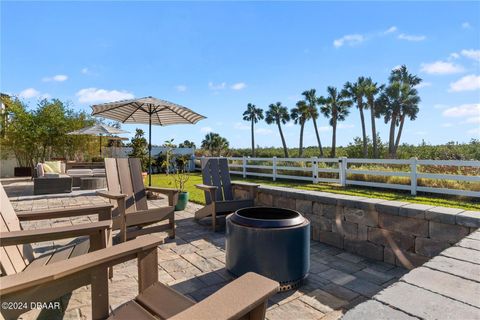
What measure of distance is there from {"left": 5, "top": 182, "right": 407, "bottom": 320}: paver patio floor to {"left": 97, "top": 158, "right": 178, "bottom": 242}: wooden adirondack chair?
0.38 m

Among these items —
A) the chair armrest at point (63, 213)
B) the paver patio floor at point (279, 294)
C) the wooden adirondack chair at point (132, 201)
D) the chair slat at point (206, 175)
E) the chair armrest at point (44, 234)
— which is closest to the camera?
the chair armrest at point (44, 234)

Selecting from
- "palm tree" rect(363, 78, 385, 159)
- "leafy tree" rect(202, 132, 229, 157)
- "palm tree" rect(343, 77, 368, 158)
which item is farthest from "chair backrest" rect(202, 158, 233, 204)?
"leafy tree" rect(202, 132, 229, 157)

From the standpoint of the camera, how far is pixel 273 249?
7.68 ft

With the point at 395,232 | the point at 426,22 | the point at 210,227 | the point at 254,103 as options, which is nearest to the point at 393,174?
the point at 426,22

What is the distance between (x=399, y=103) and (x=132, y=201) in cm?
2803

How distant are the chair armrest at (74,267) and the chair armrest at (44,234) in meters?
0.63

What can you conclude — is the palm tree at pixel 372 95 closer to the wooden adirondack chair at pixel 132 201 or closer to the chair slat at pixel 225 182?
the chair slat at pixel 225 182

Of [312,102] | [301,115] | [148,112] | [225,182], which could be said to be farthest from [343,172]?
[301,115]

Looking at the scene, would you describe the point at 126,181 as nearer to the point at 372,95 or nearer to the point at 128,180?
the point at 128,180

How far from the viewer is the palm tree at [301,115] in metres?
30.6

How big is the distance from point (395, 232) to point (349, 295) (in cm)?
102

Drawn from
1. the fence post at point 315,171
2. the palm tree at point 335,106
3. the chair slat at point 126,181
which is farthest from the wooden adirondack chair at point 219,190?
the palm tree at point 335,106

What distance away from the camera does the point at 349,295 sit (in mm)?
2336

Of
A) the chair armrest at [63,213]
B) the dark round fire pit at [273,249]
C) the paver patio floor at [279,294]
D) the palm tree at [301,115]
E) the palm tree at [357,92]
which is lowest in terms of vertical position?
the paver patio floor at [279,294]
